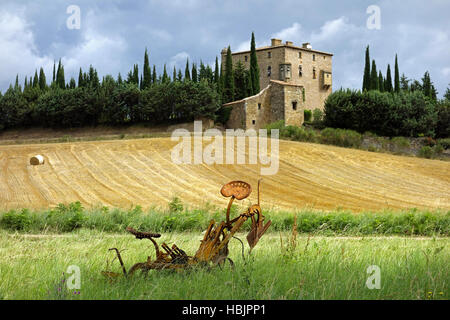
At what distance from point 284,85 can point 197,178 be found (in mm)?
33489

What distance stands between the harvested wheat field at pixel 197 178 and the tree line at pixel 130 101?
71.7ft

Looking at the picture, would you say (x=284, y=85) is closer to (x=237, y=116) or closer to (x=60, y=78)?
(x=237, y=116)

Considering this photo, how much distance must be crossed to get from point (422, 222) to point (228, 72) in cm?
4774

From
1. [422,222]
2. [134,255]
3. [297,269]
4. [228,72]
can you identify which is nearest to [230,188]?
[297,269]

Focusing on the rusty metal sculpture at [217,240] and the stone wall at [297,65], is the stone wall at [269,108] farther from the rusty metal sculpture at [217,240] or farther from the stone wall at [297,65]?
the rusty metal sculpture at [217,240]

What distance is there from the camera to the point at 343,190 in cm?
2030

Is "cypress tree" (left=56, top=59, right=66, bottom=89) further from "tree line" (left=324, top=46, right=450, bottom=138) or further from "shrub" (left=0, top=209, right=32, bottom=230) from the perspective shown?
"shrub" (left=0, top=209, right=32, bottom=230)

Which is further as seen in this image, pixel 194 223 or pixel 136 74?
pixel 136 74

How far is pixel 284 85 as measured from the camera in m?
52.2

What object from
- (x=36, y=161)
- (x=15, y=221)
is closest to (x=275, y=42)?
(x=36, y=161)

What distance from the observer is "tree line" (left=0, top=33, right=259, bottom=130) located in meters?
51.7

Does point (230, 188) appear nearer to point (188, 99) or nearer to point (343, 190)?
point (343, 190)

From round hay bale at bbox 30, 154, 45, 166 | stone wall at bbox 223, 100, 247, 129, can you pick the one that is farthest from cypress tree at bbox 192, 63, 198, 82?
round hay bale at bbox 30, 154, 45, 166

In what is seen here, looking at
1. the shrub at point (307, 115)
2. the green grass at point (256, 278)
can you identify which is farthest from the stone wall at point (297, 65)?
the green grass at point (256, 278)
